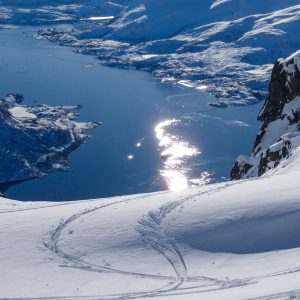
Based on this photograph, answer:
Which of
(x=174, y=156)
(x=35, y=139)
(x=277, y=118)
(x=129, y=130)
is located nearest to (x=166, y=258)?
(x=277, y=118)

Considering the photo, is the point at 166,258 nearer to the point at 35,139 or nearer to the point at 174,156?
A: the point at 174,156

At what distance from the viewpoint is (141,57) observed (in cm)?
15888

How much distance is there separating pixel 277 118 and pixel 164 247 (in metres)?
29.8

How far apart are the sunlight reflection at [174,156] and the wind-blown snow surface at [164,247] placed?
1692 inches

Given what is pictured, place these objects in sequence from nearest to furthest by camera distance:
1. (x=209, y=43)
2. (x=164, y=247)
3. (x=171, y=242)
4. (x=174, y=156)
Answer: (x=164, y=247)
(x=171, y=242)
(x=174, y=156)
(x=209, y=43)

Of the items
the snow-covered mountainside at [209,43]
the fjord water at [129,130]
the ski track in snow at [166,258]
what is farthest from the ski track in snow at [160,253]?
the snow-covered mountainside at [209,43]

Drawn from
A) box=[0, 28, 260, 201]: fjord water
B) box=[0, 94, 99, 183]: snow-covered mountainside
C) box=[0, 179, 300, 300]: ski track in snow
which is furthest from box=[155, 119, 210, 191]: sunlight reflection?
box=[0, 179, 300, 300]: ski track in snow

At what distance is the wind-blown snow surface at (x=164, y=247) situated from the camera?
18344mm

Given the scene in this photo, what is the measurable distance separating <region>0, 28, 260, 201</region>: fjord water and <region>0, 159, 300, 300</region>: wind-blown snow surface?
4673 centimetres

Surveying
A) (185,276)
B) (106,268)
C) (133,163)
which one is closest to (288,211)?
(185,276)

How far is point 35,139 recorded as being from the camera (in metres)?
89.6

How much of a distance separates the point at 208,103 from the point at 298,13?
256 feet

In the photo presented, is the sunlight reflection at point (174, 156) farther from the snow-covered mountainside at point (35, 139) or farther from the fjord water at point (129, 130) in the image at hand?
the snow-covered mountainside at point (35, 139)

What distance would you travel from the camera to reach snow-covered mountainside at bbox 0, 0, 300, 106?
434ft
